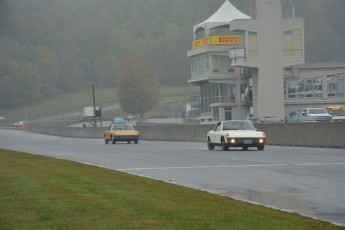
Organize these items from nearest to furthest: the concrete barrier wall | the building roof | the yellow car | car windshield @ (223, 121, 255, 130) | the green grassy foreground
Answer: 1. the green grassy foreground
2. car windshield @ (223, 121, 255, 130)
3. the concrete barrier wall
4. the yellow car
5. the building roof

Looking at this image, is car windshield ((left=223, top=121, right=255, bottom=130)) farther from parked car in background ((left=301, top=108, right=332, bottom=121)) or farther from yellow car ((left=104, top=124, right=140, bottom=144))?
parked car in background ((left=301, top=108, right=332, bottom=121))

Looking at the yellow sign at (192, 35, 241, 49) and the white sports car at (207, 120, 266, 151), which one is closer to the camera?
the white sports car at (207, 120, 266, 151)

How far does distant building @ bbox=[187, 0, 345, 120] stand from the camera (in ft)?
285

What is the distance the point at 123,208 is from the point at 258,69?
74.4m

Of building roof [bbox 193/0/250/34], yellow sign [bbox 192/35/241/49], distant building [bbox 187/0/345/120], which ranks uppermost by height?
building roof [bbox 193/0/250/34]

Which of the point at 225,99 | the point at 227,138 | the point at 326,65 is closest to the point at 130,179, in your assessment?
the point at 227,138

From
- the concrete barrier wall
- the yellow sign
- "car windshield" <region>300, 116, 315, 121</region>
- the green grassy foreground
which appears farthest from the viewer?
the yellow sign

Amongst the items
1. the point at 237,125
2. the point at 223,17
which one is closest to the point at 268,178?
the point at 237,125

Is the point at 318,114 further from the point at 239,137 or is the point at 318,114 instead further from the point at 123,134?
the point at 239,137

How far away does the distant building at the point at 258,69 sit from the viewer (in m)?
87.0

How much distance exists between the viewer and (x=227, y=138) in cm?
3862

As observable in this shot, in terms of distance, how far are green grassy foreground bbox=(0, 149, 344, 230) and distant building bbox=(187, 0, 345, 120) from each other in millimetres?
67829

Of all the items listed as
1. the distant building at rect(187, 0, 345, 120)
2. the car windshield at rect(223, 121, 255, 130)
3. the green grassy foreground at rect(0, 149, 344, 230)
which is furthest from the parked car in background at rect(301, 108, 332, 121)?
the green grassy foreground at rect(0, 149, 344, 230)

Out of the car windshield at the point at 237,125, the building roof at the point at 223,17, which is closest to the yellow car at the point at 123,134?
the car windshield at the point at 237,125
